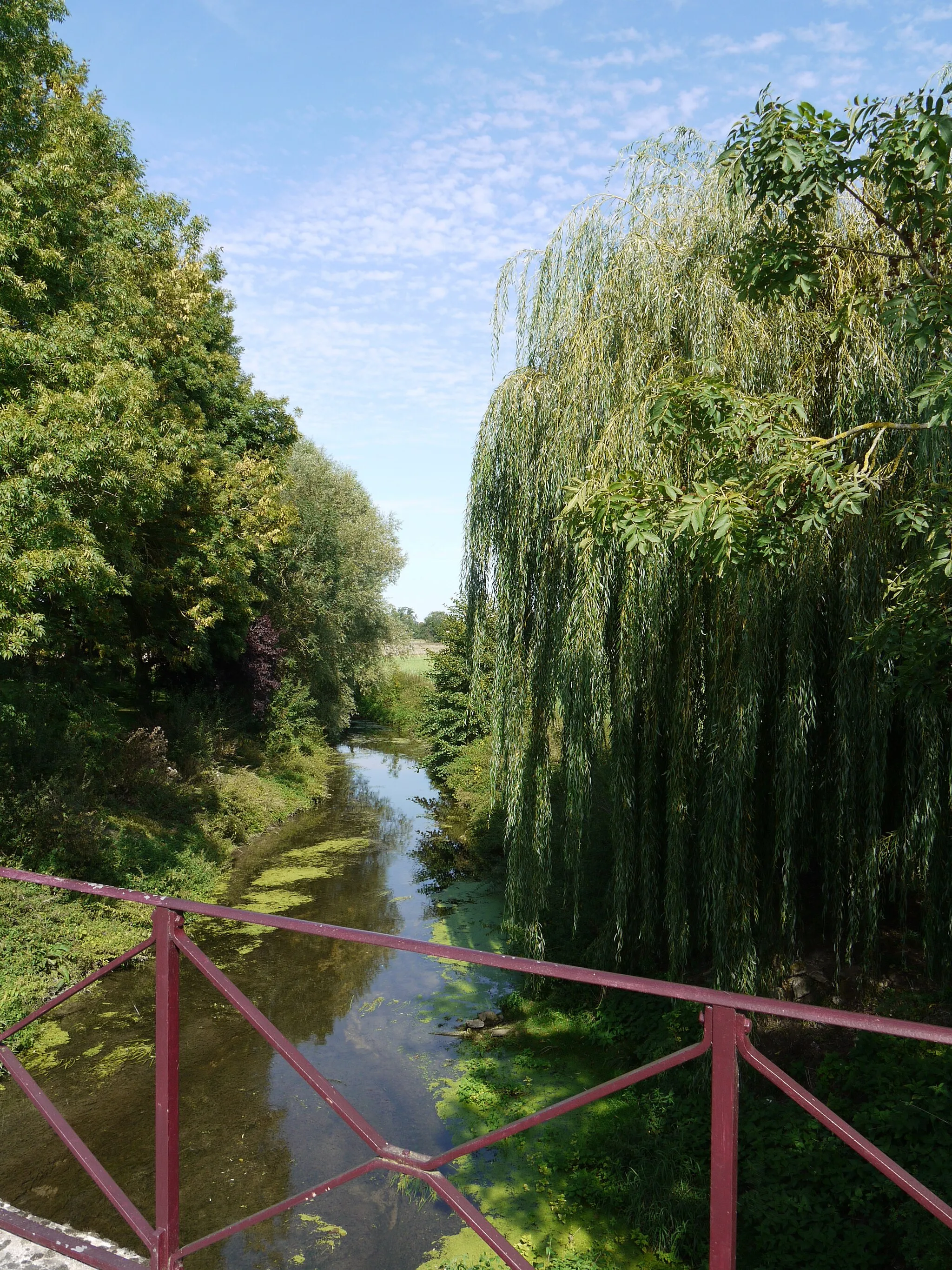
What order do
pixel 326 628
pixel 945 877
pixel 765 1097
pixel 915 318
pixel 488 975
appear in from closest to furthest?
1. pixel 915 318
2. pixel 945 877
3. pixel 765 1097
4. pixel 488 975
5. pixel 326 628

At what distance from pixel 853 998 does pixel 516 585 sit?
4189 millimetres

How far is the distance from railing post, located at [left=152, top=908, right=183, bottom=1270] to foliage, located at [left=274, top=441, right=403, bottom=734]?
1743cm

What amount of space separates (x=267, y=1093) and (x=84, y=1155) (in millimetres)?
5198

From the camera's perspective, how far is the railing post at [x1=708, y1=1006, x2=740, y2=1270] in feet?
5.36

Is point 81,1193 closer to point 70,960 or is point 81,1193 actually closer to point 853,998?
point 70,960

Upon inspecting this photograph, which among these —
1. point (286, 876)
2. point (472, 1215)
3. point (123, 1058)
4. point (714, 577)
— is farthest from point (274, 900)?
point (472, 1215)

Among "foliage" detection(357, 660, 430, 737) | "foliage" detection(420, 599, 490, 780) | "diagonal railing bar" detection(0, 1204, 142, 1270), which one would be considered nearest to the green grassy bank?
"diagonal railing bar" detection(0, 1204, 142, 1270)

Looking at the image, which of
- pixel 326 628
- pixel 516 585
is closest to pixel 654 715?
pixel 516 585

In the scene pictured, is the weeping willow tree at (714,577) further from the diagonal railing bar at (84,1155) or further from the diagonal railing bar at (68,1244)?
the diagonal railing bar at (68,1244)

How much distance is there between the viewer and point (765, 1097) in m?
6.08

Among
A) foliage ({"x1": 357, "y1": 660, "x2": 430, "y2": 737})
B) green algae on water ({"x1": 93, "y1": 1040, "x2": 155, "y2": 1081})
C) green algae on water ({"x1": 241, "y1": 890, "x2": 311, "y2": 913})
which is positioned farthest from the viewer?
foliage ({"x1": 357, "y1": 660, "x2": 430, "y2": 737})

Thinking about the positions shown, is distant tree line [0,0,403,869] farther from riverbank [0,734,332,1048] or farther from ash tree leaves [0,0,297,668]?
riverbank [0,734,332,1048]

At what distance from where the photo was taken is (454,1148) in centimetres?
228

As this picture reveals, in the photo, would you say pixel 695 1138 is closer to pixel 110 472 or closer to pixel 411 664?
pixel 110 472
